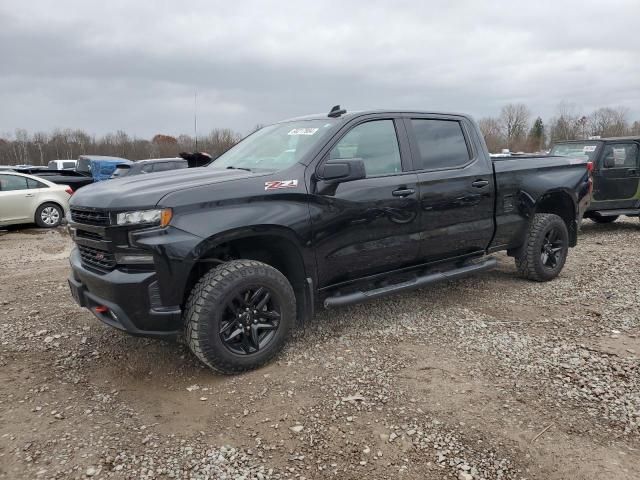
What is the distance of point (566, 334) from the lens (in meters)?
4.11

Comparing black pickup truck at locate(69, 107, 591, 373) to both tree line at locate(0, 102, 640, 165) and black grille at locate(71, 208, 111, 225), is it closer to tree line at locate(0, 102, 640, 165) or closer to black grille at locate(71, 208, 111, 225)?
black grille at locate(71, 208, 111, 225)

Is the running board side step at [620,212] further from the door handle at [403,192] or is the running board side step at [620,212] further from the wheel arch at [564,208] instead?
the door handle at [403,192]

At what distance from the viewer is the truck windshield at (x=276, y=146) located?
3.91 metres

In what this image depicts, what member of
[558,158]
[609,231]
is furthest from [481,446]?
[609,231]

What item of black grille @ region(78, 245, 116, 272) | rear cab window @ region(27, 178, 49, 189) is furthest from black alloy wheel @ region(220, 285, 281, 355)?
rear cab window @ region(27, 178, 49, 189)

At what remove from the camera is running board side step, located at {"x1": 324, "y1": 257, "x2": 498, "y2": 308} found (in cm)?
387

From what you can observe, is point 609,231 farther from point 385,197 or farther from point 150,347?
point 150,347

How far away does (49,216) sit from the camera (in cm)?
1150

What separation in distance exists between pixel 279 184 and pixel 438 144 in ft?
6.12

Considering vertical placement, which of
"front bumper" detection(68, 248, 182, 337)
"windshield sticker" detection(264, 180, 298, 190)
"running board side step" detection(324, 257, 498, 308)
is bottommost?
"running board side step" detection(324, 257, 498, 308)

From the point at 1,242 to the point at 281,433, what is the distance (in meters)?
9.17

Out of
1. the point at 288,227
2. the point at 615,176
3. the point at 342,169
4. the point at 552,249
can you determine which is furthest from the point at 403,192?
the point at 615,176

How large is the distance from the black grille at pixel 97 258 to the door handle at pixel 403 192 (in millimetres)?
2232

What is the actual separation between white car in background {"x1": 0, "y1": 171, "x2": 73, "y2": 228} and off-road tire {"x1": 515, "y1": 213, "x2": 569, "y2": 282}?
9391 mm
